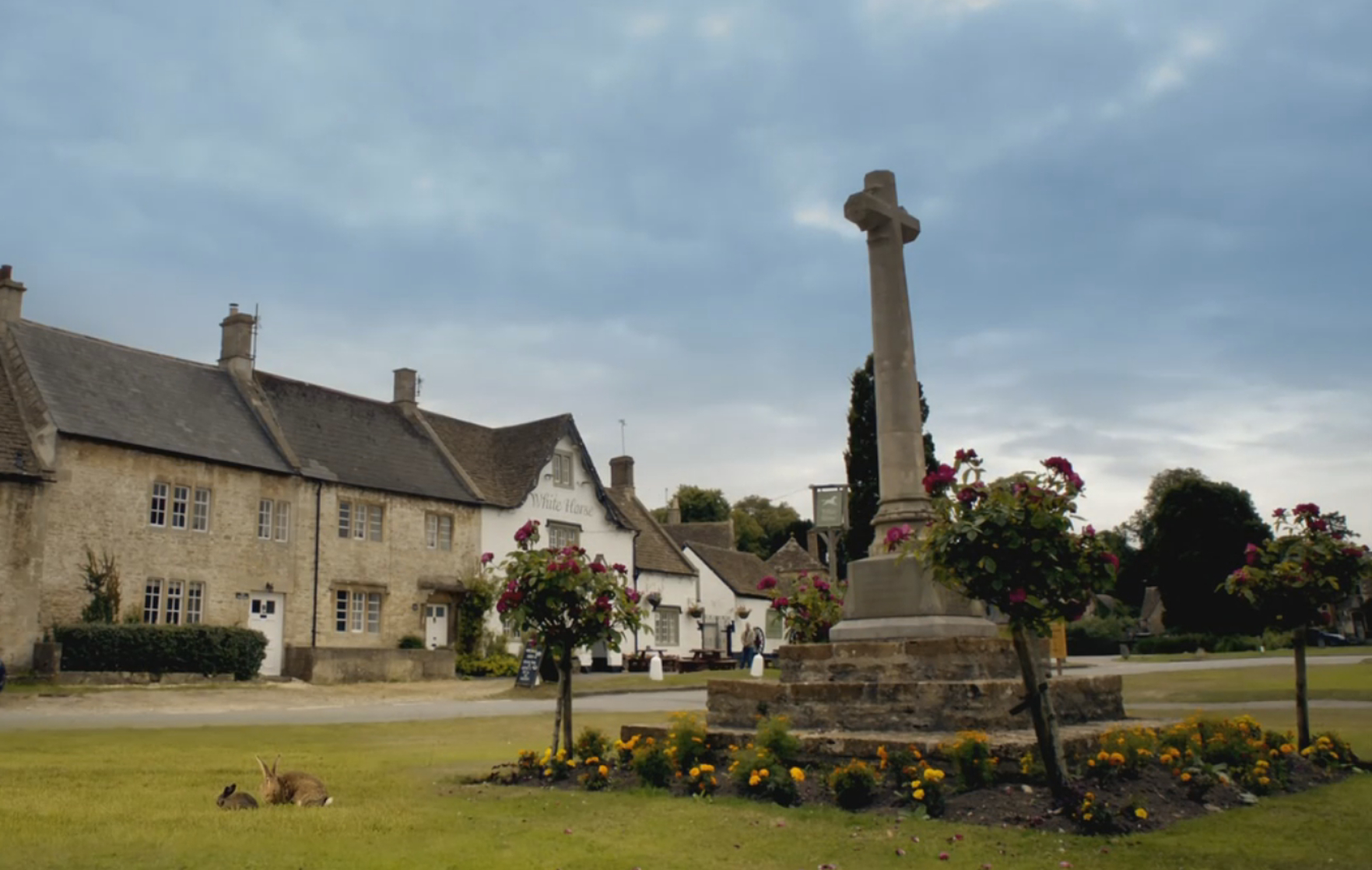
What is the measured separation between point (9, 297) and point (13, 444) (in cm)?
569

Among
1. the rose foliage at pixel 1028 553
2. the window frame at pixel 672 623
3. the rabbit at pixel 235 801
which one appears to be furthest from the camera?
the window frame at pixel 672 623

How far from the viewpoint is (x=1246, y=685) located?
950 inches

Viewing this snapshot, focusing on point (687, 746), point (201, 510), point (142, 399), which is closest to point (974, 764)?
point (687, 746)

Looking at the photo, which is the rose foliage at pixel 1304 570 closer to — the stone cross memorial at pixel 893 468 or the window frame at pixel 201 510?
the stone cross memorial at pixel 893 468

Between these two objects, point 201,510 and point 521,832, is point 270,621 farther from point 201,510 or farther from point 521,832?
point 521,832

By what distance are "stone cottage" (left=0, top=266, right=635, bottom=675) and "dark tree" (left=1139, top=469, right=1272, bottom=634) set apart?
135 feet

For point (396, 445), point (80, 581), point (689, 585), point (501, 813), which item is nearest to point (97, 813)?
point (501, 813)

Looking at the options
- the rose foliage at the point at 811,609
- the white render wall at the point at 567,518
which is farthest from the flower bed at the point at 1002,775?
the white render wall at the point at 567,518

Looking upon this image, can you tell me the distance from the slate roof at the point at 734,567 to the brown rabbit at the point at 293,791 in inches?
1812

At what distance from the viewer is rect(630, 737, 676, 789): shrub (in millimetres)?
10516

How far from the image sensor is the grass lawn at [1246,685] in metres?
21.1

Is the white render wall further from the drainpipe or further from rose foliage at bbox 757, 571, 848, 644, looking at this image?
rose foliage at bbox 757, 571, 848, 644

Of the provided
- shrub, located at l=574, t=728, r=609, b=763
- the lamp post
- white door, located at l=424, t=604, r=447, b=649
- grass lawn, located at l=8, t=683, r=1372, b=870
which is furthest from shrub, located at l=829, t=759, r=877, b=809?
white door, located at l=424, t=604, r=447, b=649

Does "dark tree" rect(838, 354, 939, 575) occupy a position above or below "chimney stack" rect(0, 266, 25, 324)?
below
